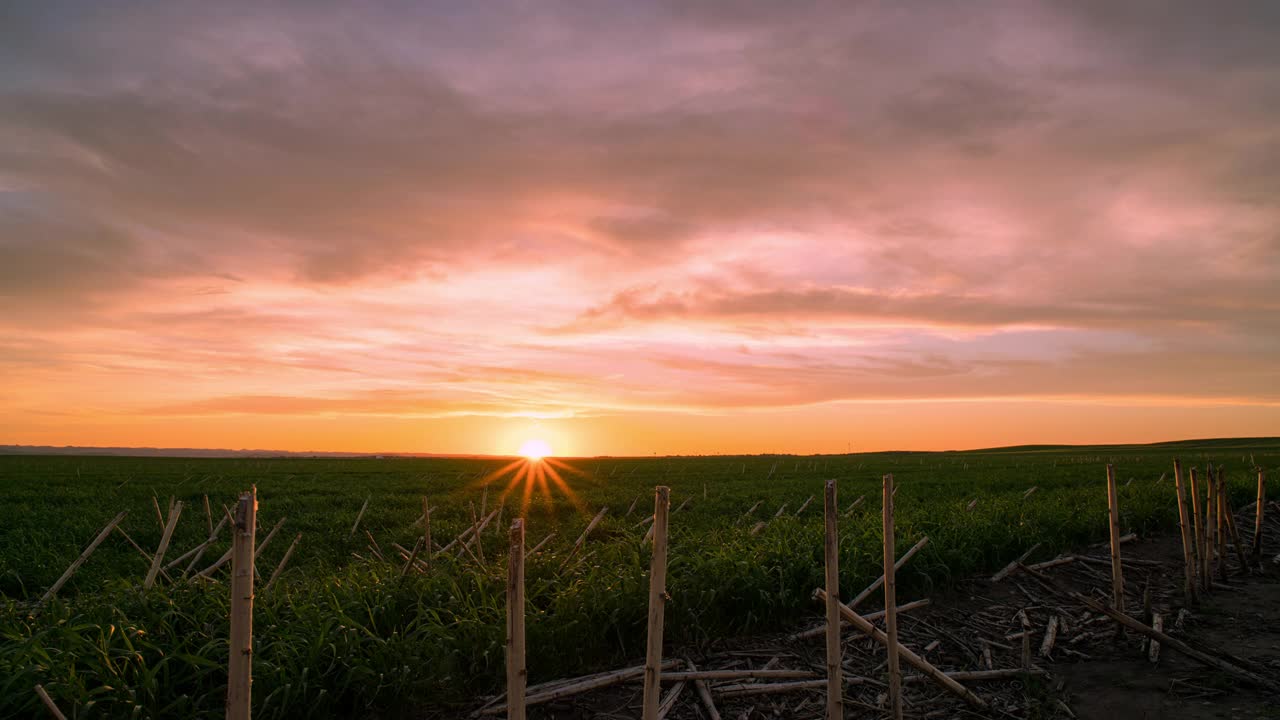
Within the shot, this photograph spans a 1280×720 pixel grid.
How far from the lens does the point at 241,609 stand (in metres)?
3.98

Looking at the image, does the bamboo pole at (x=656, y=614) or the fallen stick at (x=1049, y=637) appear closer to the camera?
the bamboo pole at (x=656, y=614)

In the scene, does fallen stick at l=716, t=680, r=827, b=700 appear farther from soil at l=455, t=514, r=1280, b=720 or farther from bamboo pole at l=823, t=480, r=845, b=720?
bamboo pole at l=823, t=480, r=845, b=720

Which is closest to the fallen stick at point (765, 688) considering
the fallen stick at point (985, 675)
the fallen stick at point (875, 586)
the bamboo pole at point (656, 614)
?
the fallen stick at point (985, 675)

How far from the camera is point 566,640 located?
280 inches

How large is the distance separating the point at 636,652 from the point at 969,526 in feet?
22.8

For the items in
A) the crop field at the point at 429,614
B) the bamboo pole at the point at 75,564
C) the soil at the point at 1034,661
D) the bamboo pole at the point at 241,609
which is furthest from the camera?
the bamboo pole at the point at 75,564

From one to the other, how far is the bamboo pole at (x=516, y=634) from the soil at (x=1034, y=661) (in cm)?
183

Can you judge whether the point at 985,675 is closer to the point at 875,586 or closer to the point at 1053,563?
the point at 875,586

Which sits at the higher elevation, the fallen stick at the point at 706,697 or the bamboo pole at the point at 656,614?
the bamboo pole at the point at 656,614

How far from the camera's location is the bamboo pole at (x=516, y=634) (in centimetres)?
452

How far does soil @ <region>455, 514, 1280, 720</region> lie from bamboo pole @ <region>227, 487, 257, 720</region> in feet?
8.95

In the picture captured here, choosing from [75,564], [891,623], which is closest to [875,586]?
[891,623]

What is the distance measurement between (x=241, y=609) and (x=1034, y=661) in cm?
754

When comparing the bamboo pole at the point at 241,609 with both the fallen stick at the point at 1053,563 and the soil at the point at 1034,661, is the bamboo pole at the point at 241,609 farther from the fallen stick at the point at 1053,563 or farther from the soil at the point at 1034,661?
the fallen stick at the point at 1053,563
